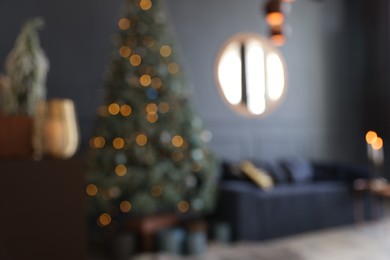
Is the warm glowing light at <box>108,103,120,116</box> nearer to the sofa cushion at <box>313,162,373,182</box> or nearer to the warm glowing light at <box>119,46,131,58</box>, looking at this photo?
the warm glowing light at <box>119,46,131,58</box>

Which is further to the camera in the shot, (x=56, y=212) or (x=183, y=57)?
(x=183, y=57)

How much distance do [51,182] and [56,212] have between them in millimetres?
87

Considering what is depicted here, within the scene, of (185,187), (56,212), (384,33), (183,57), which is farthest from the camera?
(384,33)

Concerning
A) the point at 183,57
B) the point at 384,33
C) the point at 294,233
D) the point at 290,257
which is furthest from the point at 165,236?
the point at 384,33

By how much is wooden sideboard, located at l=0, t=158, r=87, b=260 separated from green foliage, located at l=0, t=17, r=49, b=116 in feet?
1.15

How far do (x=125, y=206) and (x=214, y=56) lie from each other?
2754mm

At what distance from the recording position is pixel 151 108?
12.8 ft

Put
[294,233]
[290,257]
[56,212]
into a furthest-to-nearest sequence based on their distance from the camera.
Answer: [294,233], [290,257], [56,212]

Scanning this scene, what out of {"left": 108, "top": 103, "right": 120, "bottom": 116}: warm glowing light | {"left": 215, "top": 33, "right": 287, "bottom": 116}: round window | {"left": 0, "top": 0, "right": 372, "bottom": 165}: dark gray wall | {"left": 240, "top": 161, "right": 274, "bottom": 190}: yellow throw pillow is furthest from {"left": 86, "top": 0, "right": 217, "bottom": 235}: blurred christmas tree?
{"left": 215, "top": 33, "right": 287, "bottom": 116}: round window

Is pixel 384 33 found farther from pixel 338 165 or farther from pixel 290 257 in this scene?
pixel 290 257

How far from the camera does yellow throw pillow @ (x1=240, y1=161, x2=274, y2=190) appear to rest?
4.48 m

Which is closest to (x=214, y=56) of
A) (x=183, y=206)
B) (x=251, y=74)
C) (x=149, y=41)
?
(x=251, y=74)

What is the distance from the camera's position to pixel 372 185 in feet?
15.2

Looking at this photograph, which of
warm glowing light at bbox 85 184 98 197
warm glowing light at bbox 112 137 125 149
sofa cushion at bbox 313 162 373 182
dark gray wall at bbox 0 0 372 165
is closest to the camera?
warm glowing light at bbox 85 184 98 197
